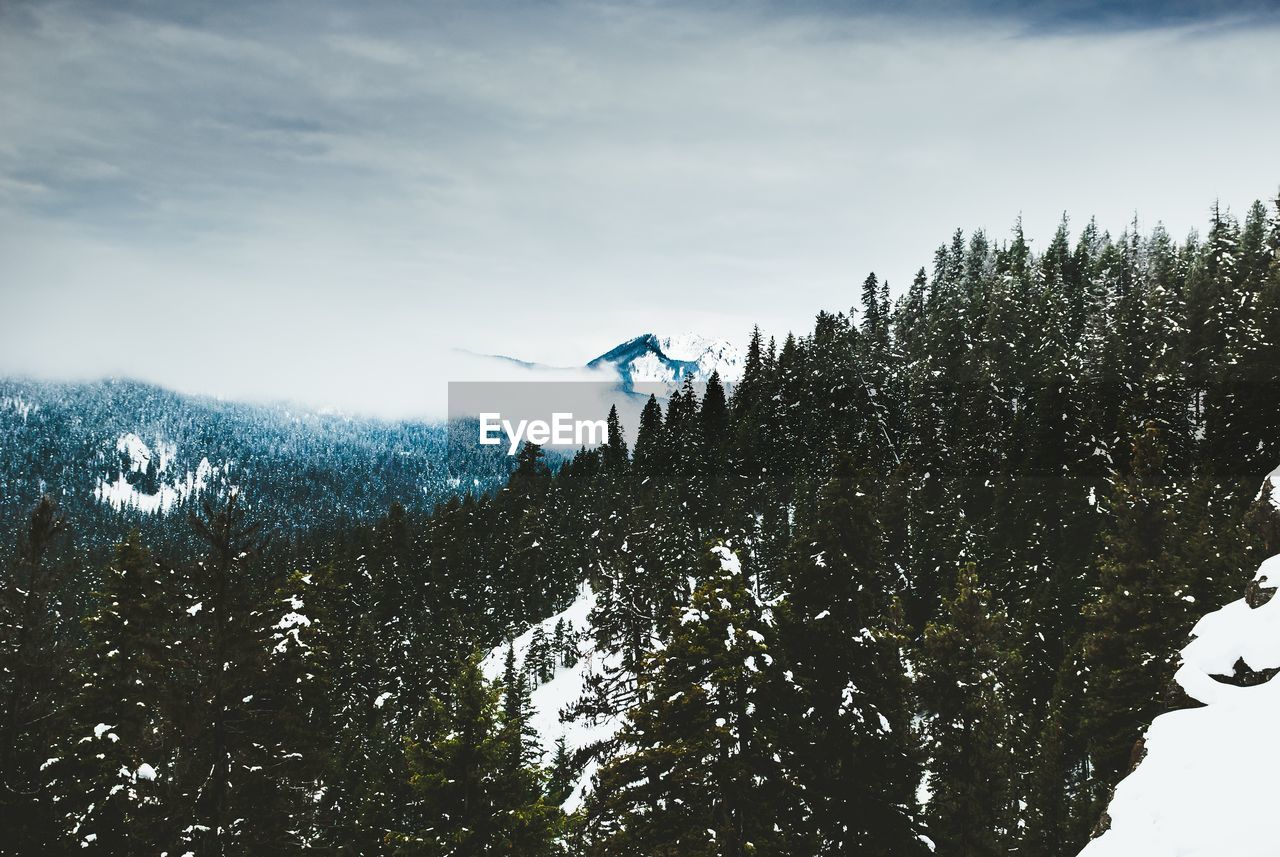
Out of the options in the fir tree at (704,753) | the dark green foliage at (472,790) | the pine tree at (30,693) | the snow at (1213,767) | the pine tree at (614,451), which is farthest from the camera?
the pine tree at (614,451)

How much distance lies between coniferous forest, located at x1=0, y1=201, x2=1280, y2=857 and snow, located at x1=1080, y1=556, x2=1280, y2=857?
796 millimetres

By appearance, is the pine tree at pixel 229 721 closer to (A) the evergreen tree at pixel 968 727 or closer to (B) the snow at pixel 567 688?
(A) the evergreen tree at pixel 968 727

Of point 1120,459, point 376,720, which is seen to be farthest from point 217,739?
point 1120,459

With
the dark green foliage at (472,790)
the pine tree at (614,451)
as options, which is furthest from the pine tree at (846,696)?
the pine tree at (614,451)

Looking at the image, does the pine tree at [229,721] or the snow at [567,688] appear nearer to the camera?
the pine tree at [229,721]

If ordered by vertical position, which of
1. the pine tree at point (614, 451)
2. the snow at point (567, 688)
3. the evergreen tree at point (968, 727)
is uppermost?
the pine tree at point (614, 451)

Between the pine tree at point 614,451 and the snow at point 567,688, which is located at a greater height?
the pine tree at point 614,451

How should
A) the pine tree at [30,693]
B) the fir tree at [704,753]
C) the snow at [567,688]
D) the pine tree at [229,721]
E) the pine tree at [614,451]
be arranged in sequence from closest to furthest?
the fir tree at [704,753] → the pine tree at [229,721] → the pine tree at [30,693] → the snow at [567,688] → the pine tree at [614,451]

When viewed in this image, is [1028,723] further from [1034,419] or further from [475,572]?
[475,572]

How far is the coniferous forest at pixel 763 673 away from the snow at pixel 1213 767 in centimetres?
80

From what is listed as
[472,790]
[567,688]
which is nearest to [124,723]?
[472,790]

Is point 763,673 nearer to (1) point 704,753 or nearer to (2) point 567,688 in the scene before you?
(1) point 704,753

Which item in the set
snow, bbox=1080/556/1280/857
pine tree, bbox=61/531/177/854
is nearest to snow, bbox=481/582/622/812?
pine tree, bbox=61/531/177/854

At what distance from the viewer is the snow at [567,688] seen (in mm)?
55031
